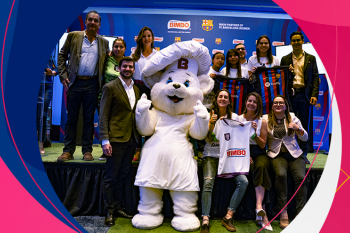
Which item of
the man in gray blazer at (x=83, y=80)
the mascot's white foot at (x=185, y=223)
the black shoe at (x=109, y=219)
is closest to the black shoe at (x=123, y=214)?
the black shoe at (x=109, y=219)

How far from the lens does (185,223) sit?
2426mm

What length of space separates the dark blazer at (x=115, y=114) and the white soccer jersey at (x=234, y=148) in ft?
3.20

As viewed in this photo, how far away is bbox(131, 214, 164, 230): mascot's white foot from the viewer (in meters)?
2.46

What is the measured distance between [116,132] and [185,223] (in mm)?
1099

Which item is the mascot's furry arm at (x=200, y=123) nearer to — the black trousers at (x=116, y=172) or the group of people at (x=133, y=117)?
the group of people at (x=133, y=117)

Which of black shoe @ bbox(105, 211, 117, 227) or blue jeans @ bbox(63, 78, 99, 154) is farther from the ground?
blue jeans @ bbox(63, 78, 99, 154)

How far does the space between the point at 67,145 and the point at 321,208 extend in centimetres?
278

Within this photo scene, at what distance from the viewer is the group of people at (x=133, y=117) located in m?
2.61

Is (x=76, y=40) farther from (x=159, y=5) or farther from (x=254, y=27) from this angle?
(x=254, y=27)

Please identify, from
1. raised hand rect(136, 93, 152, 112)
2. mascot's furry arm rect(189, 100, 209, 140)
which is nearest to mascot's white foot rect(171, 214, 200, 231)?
mascot's furry arm rect(189, 100, 209, 140)

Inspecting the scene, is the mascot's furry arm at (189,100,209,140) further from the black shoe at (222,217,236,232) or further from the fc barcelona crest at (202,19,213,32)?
the fc barcelona crest at (202,19,213,32)

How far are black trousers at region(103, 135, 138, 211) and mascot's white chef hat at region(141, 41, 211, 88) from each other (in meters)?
0.76

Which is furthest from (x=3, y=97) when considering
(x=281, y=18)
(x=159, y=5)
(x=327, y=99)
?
(x=327, y=99)

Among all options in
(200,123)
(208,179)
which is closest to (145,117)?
(200,123)
